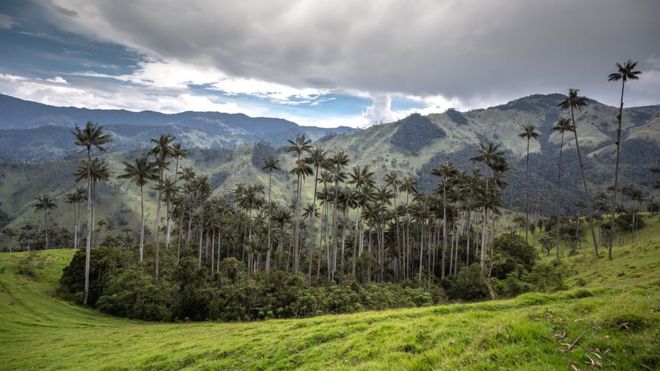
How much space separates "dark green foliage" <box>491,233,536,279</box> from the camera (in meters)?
72.7

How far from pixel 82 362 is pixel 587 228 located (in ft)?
535

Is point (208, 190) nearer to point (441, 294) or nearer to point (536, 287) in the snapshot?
point (441, 294)

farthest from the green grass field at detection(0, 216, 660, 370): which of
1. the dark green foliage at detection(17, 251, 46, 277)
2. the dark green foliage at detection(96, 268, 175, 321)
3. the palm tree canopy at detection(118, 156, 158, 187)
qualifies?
the dark green foliage at detection(17, 251, 46, 277)

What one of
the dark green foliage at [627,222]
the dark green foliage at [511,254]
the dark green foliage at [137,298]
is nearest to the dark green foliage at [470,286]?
the dark green foliage at [511,254]

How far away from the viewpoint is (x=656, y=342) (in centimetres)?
957

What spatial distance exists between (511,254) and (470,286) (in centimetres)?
2672

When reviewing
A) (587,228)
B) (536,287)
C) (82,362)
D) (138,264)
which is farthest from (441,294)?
(587,228)

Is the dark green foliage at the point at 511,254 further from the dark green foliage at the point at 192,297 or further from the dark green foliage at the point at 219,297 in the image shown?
the dark green foliage at the point at 192,297

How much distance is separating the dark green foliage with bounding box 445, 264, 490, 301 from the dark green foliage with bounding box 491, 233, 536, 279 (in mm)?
15388

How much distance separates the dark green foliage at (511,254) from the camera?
7267 cm

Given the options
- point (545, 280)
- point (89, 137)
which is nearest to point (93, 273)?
point (89, 137)

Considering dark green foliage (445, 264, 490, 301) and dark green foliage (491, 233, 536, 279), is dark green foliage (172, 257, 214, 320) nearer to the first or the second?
dark green foliage (445, 264, 490, 301)

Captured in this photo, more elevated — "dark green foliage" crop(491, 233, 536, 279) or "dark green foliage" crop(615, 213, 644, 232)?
→ "dark green foliage" crop(615, 213, 644, 232)

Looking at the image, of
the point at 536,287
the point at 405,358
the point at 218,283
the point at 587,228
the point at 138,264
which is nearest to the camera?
the point at 405,358
